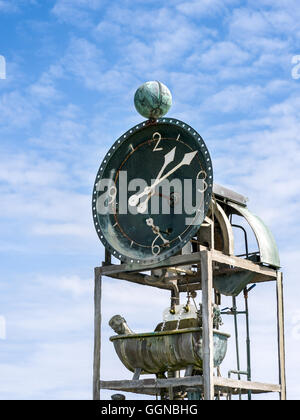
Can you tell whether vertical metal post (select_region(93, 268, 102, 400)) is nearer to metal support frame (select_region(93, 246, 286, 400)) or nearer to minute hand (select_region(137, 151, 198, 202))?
metal support frame (select_region(93, 246, 286, 400))

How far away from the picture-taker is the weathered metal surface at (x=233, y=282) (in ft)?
93.7

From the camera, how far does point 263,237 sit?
93.5ft

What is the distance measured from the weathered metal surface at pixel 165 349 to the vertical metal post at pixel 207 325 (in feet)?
1.32

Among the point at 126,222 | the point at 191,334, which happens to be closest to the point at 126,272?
the point at 126,222

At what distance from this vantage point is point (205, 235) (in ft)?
90.0

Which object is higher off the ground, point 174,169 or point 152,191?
point 174,169

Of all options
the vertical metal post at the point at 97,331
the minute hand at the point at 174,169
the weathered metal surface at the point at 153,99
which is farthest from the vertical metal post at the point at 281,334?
the weathered metal surface at the point at 153,99

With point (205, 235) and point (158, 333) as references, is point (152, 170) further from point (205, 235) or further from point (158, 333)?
point (158, 333)

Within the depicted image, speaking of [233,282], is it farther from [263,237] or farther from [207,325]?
[207,325]

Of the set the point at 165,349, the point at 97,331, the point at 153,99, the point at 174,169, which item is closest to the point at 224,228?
the point at 174,169

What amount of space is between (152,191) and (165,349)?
434 centimetres

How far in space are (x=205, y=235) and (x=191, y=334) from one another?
283cm

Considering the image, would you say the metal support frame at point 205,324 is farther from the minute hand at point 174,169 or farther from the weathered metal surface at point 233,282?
the minute hand at point 174,169

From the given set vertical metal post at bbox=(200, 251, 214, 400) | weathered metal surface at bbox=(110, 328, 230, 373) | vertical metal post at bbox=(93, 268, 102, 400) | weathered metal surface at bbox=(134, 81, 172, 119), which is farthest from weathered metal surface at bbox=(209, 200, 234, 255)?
vertical metal post at bbox=(93, 268, 102, 400)
